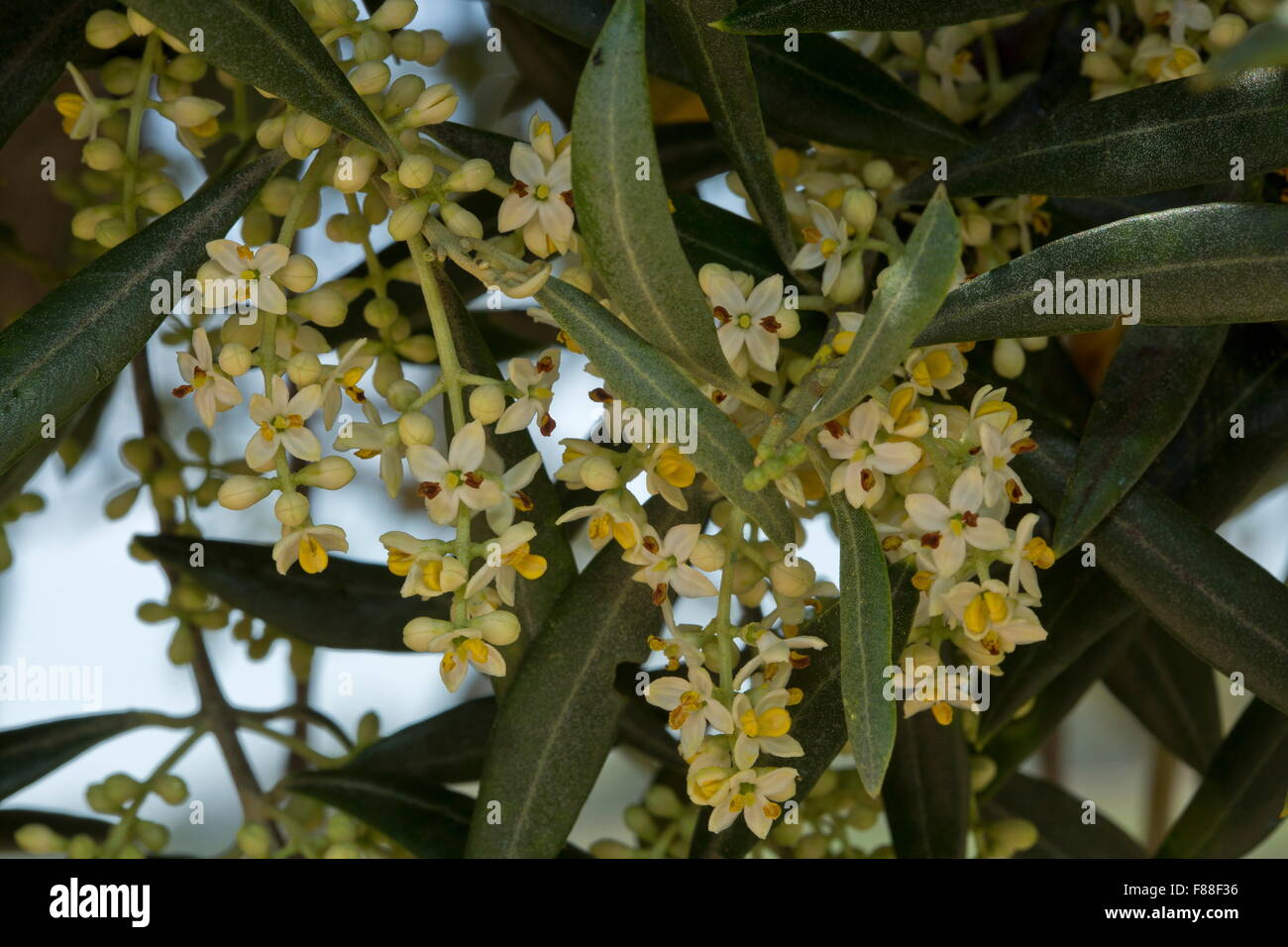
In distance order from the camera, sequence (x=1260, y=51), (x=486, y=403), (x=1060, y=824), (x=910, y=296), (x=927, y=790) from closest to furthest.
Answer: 1. (x=1260, y=51)
2. (x=910, y=296)
3. (x=486, y=403)
4. (x=927, y=790)
5. (x=1060, y=824)

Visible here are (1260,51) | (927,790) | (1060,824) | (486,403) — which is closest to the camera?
(1260,51)

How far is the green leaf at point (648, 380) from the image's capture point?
595 mm

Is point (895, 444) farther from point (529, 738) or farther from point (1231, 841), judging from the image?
point (1231, 841)

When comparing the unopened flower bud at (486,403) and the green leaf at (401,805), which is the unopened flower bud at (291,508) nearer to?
the unopened flower bud at (486,403)

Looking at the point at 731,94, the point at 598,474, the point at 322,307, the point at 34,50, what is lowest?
the point at 598,474

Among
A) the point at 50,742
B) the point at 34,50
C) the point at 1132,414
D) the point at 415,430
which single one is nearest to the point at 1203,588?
the point at 1132,414

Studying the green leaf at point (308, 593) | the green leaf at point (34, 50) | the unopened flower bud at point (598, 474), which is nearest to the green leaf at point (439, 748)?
the green leaf at point (308, 593)

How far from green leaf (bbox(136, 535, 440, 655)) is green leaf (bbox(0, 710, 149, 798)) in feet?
0.54

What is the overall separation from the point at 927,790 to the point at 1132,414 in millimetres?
349

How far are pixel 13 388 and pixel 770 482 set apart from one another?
1.27 ft

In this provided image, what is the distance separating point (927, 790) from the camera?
3.08ft

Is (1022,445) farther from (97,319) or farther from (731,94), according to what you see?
(97,319)

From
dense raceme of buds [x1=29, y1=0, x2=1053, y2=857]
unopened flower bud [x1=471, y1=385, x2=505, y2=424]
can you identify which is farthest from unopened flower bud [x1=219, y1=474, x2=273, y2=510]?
unopened flower bud [x1=471, y1=385, x2=505, y2=424]
